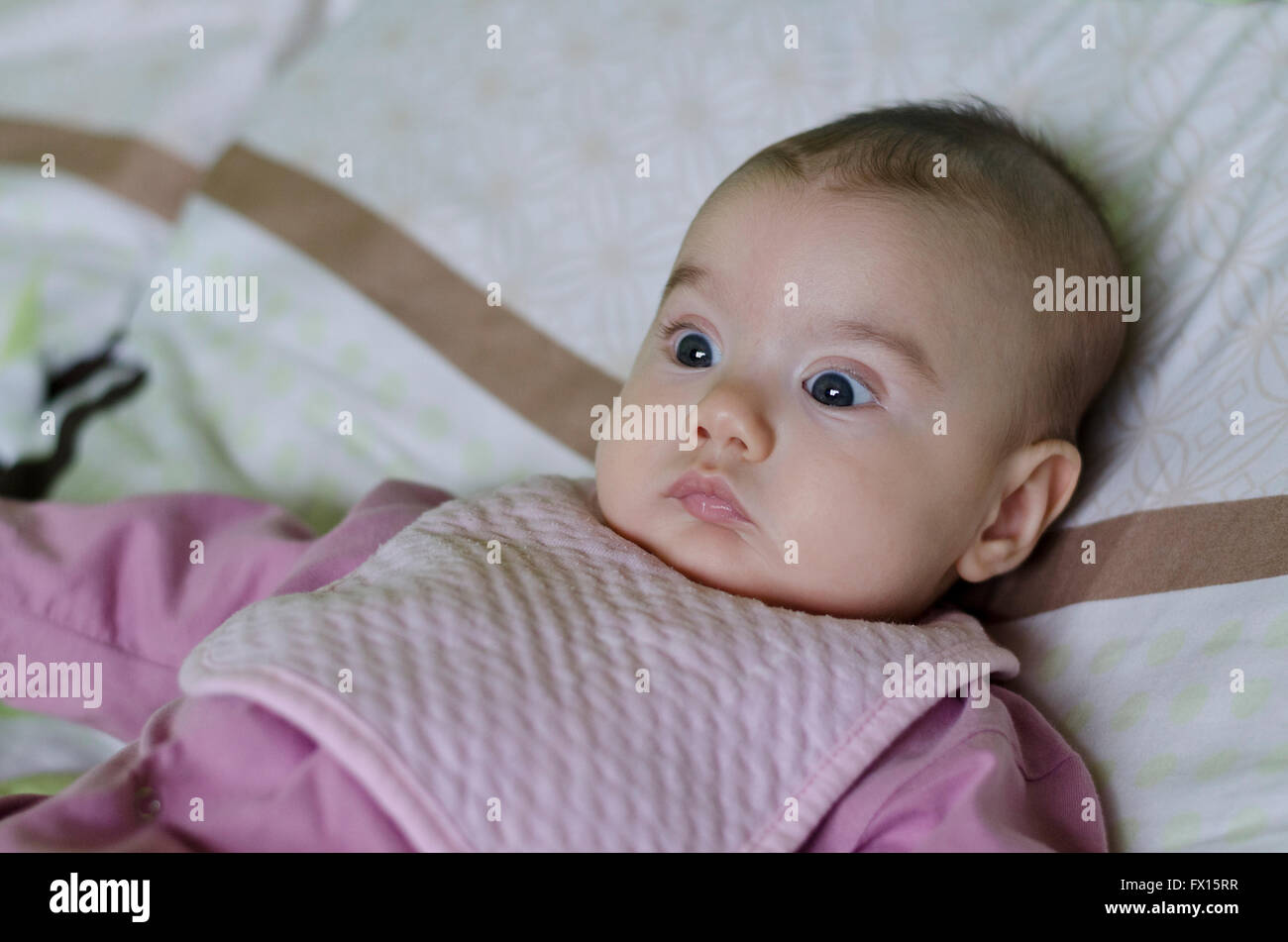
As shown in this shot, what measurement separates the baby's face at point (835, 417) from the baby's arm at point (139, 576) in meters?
0.33

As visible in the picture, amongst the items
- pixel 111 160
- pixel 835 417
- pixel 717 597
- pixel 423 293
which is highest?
pixel 111 160

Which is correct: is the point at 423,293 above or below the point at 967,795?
above

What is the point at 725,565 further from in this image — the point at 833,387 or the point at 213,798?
the point at 213,798

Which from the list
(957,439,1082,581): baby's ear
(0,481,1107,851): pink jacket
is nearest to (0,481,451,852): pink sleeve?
(0,481,1107,851): pink jacket

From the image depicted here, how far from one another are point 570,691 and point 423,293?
804 mm

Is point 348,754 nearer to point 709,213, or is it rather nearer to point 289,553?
point 289,553

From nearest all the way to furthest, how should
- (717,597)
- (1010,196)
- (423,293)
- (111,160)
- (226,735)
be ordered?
(226,735), (717,597), (1010,196), (423,293), (111,160)

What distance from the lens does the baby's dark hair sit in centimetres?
115

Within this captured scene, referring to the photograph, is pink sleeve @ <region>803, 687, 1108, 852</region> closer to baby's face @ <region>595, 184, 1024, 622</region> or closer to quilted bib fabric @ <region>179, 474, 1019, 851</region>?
quilted bib fabric @ <region>179, 474, 1019, 851</region>

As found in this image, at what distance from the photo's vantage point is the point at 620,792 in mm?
920

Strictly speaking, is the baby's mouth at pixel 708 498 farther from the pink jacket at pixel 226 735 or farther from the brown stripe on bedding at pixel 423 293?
the brown stripe on bedding at pixel 423 293

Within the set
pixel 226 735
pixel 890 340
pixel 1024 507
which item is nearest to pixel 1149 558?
pixel 1024 507

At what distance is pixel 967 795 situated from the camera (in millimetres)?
970
